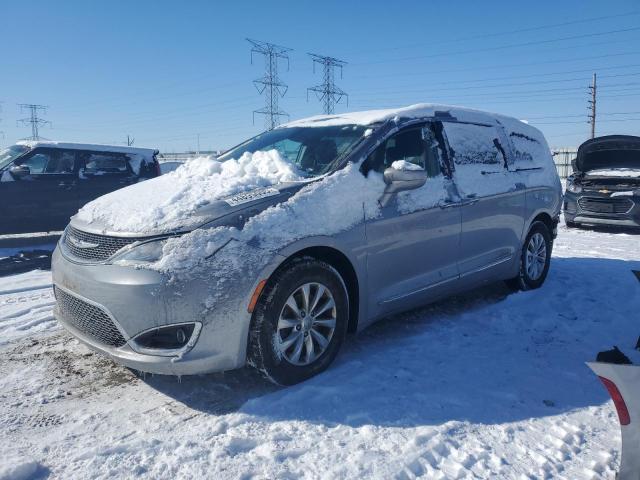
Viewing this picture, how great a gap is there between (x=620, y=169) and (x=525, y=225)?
19.3ft

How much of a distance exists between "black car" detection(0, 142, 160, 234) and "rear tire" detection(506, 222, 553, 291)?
23.9ft

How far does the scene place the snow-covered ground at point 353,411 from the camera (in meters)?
2.32

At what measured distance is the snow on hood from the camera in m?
2.87

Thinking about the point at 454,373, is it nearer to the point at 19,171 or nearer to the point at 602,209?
the point at 602,209

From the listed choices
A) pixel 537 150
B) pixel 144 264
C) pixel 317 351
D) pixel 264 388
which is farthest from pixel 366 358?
pixel 537 150

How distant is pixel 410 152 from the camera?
390cm

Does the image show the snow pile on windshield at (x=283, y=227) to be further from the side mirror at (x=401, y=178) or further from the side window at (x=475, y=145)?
the side window at (x=475, y=145)

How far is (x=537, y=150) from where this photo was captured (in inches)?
215

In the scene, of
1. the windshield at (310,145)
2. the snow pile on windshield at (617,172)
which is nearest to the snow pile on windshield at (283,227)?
the windshield at (310,145)

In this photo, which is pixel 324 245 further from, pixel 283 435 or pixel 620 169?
pixel 620 169

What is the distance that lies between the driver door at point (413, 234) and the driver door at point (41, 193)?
6.98m

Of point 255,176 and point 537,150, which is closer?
point 255,176

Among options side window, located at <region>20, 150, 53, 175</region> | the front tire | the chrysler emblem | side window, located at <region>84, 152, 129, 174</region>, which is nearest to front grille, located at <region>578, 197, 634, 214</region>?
the front tire

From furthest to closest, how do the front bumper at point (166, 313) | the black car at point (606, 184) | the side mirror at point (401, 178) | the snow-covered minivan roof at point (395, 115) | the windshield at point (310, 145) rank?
the black car at point (606, 184)
the snow-covered minivan roof at point (395, 115)
the windshield at point (310, 145)
the side mirror at point (401, 178)
the front bumper at point (166, 313)
